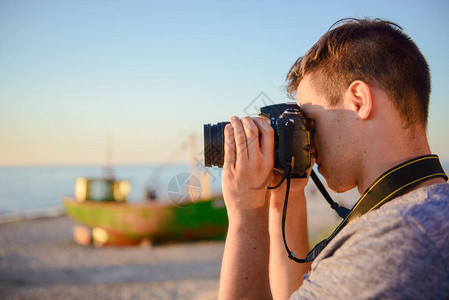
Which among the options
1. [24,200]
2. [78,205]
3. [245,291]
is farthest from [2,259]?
[24,200]

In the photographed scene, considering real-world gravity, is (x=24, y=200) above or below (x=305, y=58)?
below

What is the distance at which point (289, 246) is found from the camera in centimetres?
185

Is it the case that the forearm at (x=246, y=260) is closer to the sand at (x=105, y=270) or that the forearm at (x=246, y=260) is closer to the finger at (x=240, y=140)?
the finger at (x=240, y=140)

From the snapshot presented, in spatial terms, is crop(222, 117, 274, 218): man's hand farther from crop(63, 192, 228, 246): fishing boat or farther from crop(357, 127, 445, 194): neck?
crop(63, 192, 228, 246): fishing boat

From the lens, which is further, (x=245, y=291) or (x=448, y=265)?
(x=245, y=291)

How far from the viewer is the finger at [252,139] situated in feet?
4.64

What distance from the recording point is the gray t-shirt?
817 mm

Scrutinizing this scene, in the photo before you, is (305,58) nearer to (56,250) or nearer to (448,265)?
(448,265)

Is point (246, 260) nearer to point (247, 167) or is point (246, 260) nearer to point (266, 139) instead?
point (247, 167)

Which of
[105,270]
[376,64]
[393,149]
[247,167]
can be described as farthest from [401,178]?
[105,270]

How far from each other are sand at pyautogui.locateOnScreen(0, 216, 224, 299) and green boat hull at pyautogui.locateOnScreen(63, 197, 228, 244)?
352 millimetres

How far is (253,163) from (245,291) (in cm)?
50

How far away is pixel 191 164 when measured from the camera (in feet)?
42.9

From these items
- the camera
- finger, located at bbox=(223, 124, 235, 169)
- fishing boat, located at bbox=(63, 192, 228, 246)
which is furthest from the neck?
fishing boat, located at bbox=(63, 192, 228, 246)
